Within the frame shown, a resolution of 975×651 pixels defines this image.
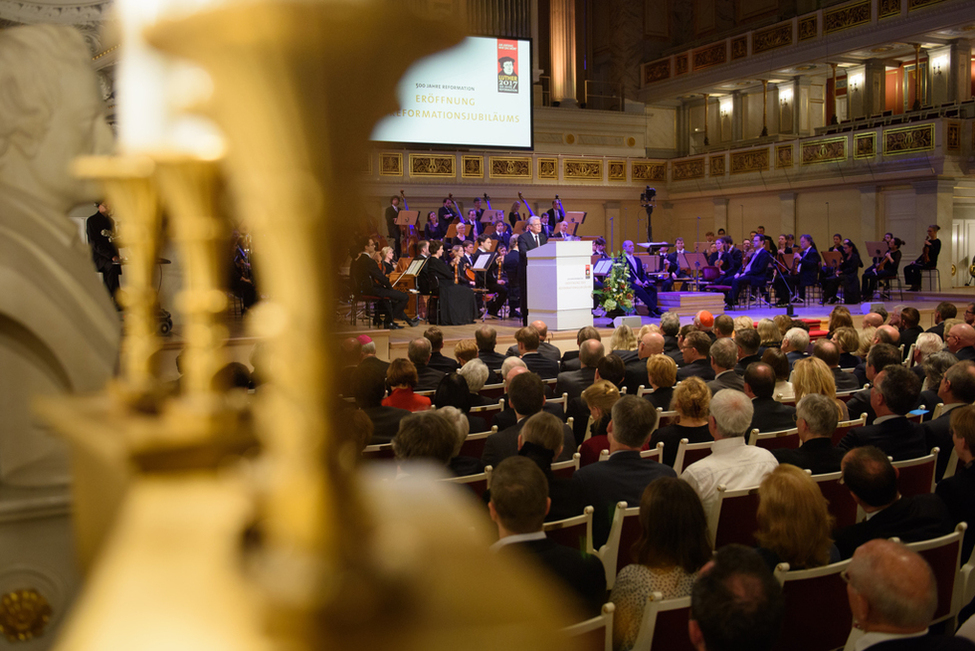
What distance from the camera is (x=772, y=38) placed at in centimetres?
1938

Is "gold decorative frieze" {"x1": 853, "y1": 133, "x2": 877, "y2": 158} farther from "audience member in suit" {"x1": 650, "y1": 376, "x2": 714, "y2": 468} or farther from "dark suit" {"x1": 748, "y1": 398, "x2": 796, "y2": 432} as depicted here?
"audience member in suit" {"x1": 650, "y1": 376, "x2": 714, "y2": 468}

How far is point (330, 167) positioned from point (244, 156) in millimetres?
36

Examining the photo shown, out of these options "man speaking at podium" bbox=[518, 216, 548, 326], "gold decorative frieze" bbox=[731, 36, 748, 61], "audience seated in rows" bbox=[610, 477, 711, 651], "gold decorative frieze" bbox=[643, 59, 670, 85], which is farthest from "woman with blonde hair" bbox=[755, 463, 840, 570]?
"gold decorative frieze" bbox=[643, 59, 670, 85]

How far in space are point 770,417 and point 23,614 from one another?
3.84 metres

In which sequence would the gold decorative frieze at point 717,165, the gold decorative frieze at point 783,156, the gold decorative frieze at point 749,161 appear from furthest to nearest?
the gold decorative frieze at point 717,165, the gold decorative frieze at point 749,161, the gold decorative frieze at point 783,156

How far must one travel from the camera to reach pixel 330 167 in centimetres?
33

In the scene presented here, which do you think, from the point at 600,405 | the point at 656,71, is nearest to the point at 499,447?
the point at 600,405

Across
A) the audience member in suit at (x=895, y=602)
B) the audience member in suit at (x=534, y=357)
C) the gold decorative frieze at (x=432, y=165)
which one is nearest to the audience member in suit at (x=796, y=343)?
the audience member in suit at (x=534, y=357)

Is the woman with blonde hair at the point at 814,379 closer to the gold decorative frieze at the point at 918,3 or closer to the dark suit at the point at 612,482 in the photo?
the dark suit at the point at 612,482

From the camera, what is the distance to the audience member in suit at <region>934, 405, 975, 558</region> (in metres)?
2.98

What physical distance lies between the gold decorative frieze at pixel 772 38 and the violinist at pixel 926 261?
6.07m

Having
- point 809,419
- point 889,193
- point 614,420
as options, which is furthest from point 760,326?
point 889,193

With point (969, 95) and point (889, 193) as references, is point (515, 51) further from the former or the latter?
point (969, 95)

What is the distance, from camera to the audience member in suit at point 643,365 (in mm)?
5383
